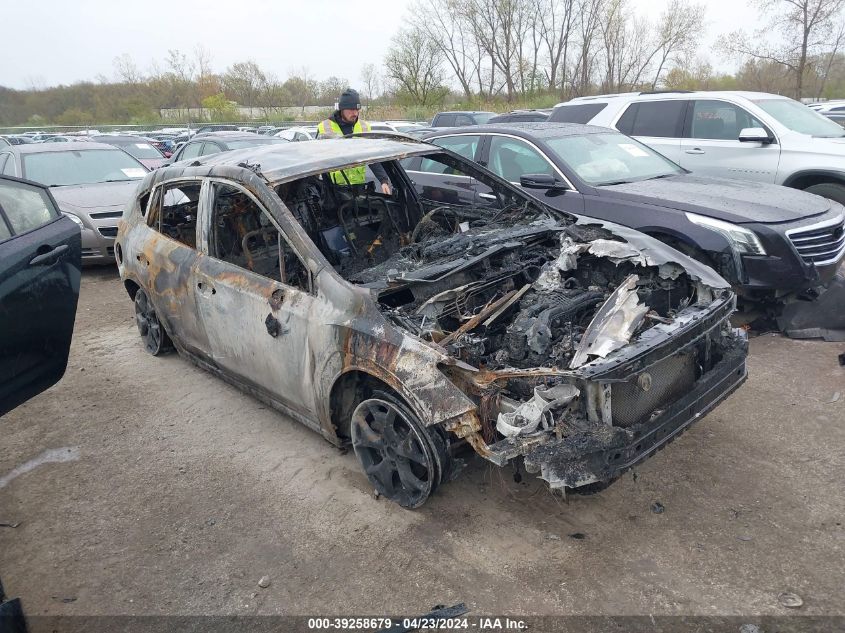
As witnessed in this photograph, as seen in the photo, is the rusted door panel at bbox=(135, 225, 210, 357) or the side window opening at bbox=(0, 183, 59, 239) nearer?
the side window opening at bbox=(0, 183, 59, 239)

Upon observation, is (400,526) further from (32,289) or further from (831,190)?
(831,190)

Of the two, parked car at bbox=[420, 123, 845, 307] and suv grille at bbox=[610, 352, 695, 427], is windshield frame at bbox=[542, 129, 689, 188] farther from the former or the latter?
suv grille at bbox=[610, 352, 695, 427]

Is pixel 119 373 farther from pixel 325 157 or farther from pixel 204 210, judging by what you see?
pixel 325 157

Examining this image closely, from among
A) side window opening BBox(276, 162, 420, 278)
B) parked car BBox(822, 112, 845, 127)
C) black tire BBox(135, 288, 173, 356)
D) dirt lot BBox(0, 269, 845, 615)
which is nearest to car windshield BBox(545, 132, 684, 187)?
side window opening BBox(276, 162, 420, 278)

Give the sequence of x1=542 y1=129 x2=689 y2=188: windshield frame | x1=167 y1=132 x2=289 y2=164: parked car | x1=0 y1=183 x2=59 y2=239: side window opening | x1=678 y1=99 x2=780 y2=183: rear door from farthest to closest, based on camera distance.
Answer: x1=167 y1=132 x2=289 y2=164: parked car → x1=678 y1=99 x2=780 y2=183: rear door → x1=542 y1=129 x2=689 y2=188: windshield frame → x1=0 y1=183 x2=59 y2=239: side window opening

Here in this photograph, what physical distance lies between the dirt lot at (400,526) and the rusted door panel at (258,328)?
51 cm

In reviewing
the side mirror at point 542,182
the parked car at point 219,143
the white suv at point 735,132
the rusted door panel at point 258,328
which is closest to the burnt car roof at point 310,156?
the rusted door panel at point 258,328

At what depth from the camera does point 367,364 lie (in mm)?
3045

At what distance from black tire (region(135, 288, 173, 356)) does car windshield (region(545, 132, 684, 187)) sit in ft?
13.4

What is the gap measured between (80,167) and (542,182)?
721cm

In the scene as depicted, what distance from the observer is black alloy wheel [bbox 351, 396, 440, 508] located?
3010 mm

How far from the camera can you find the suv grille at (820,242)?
16.0 feet

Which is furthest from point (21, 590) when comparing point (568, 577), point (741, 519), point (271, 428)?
point (741, 519)

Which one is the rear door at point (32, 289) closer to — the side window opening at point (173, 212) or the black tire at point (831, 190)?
the side window opening at point (173, 212)
